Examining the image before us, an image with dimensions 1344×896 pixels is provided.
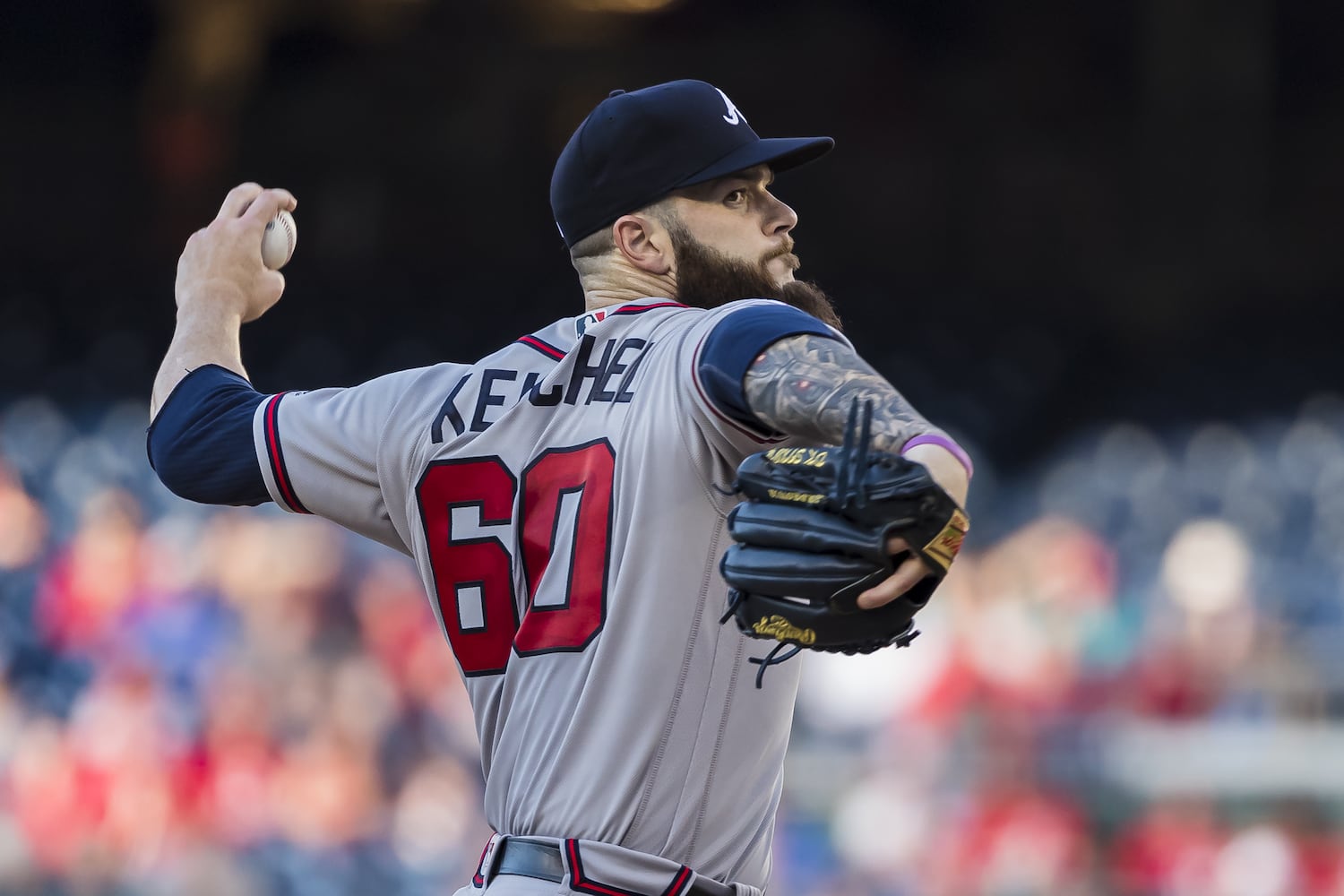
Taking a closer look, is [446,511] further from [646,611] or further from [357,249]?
[357,249]

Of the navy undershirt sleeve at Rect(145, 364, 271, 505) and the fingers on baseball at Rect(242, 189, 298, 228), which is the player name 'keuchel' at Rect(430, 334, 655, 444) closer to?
the navy undershirt sleeve at Rect(145, 364, 271, 505)

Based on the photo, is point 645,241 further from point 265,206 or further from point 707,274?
point 265,206

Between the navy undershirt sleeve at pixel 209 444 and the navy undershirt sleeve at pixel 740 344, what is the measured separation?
65cm

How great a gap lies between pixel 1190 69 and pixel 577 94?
428 centimetres

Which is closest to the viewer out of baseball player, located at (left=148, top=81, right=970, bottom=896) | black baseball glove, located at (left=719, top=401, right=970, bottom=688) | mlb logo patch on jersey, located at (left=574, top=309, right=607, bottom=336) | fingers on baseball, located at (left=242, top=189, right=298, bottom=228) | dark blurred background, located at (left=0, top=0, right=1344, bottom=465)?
black baseball glove, located at (left=719, top=401, right=970, bottom=688)

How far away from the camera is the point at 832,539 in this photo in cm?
148

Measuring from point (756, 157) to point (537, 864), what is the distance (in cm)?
84

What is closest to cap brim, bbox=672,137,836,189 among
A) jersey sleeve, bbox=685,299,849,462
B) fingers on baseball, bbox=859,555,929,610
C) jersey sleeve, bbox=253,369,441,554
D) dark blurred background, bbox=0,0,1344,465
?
jersey sleeve, bbox=685,299,849,462

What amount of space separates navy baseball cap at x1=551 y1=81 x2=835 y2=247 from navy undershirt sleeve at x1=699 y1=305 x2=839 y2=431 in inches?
14.4

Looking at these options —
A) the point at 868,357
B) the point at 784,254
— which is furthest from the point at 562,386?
the point at 868,357

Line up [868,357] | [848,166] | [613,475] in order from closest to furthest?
[613,475] → [868,357] → [848,166]

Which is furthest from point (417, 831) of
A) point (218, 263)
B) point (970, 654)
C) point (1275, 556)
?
point (1275, 556)

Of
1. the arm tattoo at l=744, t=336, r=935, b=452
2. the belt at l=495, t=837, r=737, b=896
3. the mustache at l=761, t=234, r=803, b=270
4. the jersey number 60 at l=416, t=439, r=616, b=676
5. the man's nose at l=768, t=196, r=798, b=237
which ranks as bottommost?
the belt at l=495, t=837, r=737, b=896

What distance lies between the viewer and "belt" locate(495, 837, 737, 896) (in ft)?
5.78
